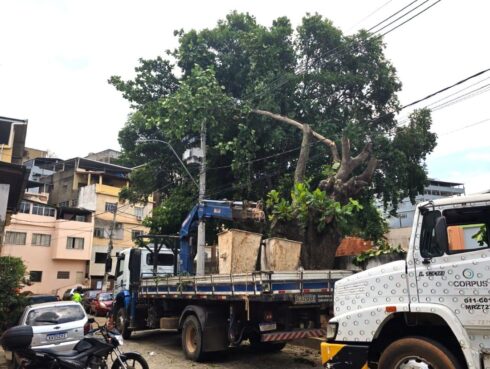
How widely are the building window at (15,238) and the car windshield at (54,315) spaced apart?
1370 inches

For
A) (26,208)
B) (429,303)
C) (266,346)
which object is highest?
(26,208)

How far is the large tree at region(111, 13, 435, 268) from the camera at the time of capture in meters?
18.5

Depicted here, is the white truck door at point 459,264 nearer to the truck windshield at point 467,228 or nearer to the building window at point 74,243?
the truck windshield at point 467,228

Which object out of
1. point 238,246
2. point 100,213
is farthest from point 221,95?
point 100,213

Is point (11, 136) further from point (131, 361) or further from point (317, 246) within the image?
point (131, 361)

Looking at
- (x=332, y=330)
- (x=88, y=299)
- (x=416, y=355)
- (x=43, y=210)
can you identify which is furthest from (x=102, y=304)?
(x=43, y=210)

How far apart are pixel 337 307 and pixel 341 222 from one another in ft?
20.2

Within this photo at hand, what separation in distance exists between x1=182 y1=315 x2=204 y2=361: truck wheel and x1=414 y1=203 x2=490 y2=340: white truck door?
565 cm

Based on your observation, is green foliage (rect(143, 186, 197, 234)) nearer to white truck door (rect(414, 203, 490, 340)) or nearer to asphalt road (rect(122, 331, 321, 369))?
asphalt road (rect(122, 331, 321, 369))

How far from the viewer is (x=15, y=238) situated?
4153 centimetres

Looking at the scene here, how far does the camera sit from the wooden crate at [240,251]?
9695 millimetres

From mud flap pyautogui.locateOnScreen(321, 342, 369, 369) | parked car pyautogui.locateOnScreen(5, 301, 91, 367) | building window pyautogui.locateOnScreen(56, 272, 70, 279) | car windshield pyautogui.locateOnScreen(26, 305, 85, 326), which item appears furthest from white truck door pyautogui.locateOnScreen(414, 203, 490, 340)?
building window pyautogui.locateOnScreen(56, 272, 70, 279)

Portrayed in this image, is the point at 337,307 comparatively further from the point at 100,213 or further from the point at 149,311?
the point at 100,213

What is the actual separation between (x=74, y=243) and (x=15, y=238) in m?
5.50
